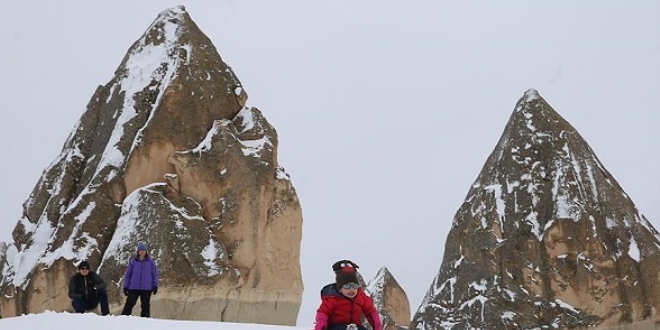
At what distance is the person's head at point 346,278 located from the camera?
7.89m

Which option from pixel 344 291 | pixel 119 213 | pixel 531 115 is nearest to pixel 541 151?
pixel 531 115

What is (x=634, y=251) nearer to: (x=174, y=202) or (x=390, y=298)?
(x=174, y=202)

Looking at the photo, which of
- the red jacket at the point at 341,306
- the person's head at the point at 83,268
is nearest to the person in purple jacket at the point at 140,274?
the person's head at the point at 83,268

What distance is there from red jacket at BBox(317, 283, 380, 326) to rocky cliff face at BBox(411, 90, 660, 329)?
10008mm

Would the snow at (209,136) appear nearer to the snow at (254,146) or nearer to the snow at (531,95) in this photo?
the snow at (254,146)

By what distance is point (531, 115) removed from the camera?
19.5 meters

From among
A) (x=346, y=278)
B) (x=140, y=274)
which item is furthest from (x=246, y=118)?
(x=346, y=278)

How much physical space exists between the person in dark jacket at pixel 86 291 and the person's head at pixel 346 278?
7.68 m

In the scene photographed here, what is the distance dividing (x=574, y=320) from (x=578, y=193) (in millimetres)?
2541

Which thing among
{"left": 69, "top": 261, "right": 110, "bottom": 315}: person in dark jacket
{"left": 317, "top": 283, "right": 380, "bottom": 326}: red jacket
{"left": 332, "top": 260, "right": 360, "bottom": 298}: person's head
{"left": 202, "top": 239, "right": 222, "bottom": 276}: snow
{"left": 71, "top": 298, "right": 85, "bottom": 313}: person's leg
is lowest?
{"left": 317, "top": 283, "right": 380, "bottom": 326}: red jacket

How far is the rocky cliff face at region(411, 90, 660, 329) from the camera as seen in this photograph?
1769 cm

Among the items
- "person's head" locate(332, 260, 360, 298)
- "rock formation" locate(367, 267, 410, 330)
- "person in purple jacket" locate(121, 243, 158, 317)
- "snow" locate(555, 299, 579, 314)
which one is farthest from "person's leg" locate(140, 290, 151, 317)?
"rock formation" locate(367, 267, 410, 330)

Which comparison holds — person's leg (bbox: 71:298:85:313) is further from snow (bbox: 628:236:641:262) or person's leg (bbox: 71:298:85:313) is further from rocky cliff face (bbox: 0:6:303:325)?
snow (bbox: 628:236:641:262)

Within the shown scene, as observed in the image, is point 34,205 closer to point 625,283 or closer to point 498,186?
point 498,186
